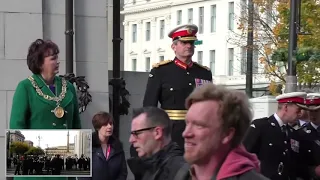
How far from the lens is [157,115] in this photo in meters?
5.43

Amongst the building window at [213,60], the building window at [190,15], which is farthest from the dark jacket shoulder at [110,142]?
the building window at [190,15]

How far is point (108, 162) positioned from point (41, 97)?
1807 millimetres

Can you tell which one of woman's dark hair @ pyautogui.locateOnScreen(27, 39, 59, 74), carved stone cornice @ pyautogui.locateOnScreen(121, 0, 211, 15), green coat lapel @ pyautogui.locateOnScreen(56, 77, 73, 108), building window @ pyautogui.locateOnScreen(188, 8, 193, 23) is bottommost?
green coat lapel @ pyautogui.locateOnScreen(56, 77, 73, 108)

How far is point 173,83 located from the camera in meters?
7.91

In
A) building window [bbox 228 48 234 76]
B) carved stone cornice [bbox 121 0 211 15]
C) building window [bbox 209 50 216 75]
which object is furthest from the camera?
carved stone cornice [bbox 121 0 211 15]

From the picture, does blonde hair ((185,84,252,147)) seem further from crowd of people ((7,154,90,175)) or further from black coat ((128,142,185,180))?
crowd of people ((7,154,90,175))

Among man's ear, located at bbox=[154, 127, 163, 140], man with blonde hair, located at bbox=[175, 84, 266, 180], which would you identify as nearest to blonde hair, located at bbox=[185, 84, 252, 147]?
man with blonde hair, located at bbox=[175, 84, 266, 180]

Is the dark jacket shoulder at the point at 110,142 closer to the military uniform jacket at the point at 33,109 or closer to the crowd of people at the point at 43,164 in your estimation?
the military uniform jacket at the point at 33,109

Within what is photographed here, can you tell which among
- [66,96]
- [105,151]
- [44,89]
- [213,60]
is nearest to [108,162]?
[105,151]

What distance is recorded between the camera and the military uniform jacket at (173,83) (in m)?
7.87

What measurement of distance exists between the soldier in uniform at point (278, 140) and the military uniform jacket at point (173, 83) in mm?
688

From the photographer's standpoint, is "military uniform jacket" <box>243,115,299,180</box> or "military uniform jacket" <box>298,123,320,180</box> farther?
"military uniform jacket" <box>298,123,320,180</box>

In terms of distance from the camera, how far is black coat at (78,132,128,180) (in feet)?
26.6

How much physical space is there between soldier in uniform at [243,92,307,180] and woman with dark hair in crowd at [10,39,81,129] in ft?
6.96
